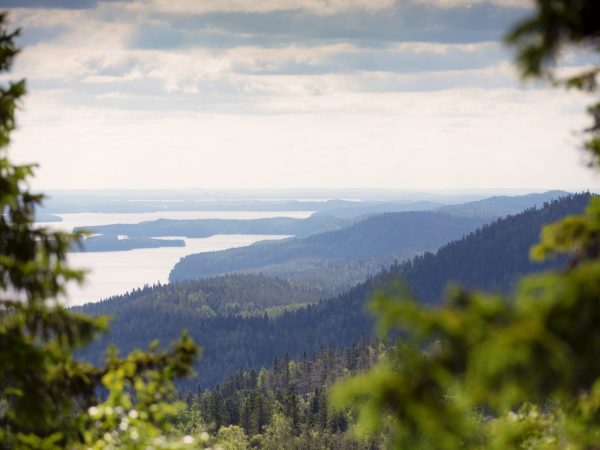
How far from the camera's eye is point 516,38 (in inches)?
343

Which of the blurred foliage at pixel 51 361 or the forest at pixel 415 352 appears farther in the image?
Answer: the blurred foliage at pixel 51 361

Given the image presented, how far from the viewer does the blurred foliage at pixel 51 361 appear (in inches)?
554

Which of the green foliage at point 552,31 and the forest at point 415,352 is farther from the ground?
the green foliage at point 552,31

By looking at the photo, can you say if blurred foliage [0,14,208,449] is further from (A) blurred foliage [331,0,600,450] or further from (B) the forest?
(A) blurred foliage [331,0,600,450]

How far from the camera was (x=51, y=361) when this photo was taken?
1419 cm

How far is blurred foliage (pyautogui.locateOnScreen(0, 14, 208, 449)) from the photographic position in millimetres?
14070

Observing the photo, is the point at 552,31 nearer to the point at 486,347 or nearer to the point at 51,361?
the point at 486,347

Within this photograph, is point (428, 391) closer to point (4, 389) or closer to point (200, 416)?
point (4, 389)

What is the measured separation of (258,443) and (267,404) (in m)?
18.0

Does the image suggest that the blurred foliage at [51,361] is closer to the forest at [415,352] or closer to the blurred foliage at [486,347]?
the forest at [415,352]

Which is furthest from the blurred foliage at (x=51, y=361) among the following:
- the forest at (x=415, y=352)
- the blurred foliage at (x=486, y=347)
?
the blurred foliage at (x=486, y=347)

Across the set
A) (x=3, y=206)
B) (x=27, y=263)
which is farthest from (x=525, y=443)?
(x=3, y=206)

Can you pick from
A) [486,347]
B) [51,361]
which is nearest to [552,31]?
[486,347]

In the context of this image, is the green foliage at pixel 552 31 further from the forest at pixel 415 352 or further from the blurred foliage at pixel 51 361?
the blurred foliage at pixel 51 361
